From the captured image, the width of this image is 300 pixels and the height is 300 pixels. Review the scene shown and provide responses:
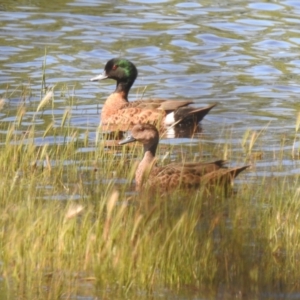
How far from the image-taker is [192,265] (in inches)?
241

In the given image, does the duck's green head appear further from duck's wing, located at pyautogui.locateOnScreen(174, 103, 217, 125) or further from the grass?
the grass

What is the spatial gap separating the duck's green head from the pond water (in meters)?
0.33

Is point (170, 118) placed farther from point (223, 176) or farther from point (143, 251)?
point (143, 251)

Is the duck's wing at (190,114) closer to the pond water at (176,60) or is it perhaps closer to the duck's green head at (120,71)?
A: the pond water at (176,60)

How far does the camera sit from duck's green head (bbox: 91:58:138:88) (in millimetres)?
12844

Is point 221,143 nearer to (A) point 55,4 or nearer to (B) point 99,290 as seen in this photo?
(B) point 99,290

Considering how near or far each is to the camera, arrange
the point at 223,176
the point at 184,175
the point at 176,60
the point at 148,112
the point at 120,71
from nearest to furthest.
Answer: the point at 223,176 < the point at 184,175 < the point at 148,112 < the point at 120,71 < the point at 176,60

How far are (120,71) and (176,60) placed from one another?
2.46 meters

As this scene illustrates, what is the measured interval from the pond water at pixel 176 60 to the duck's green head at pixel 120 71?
1.09 feet

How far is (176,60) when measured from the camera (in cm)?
1522

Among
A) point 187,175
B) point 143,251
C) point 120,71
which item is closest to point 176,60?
point 120,71

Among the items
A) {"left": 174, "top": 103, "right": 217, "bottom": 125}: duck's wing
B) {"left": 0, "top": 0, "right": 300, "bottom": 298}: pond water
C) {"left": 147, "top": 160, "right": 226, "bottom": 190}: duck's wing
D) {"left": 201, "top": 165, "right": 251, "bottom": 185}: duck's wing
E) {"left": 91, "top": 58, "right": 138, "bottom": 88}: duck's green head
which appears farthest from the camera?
{"left": 91, "top": 58, "right": 138, "bottom": 88}: duck's green head

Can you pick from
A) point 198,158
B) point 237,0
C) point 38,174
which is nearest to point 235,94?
point 198,158

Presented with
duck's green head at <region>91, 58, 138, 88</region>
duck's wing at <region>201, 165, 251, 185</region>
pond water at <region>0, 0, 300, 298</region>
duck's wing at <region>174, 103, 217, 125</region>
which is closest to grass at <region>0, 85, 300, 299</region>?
duck's wing at <region>201, 165, 251, 185</region>
